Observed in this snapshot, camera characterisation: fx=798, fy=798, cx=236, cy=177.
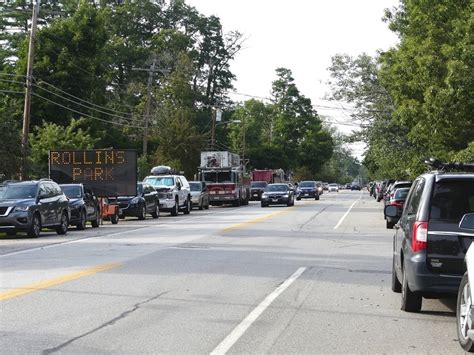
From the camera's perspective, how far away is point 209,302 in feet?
35.0

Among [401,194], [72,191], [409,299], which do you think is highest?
[401,194]

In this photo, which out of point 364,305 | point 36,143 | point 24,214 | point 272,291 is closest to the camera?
point 364,305

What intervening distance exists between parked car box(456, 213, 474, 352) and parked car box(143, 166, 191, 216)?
30509mm

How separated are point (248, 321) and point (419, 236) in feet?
7.18

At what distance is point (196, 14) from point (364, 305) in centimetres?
8247

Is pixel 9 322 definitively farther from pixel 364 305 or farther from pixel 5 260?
pixel 5 260

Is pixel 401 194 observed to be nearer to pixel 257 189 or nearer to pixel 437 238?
pixel 437 238

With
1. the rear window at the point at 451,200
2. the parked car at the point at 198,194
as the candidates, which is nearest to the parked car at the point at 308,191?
the parked car at the point at 198,194

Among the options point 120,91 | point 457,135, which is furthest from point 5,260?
point 120,91

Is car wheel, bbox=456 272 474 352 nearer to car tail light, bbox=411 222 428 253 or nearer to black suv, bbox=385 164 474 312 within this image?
black suv, bbox=385 164 474 312

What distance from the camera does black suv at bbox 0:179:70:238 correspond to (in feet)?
74.3

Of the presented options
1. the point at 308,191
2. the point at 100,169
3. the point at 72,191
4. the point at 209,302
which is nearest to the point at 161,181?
the point at 100,169

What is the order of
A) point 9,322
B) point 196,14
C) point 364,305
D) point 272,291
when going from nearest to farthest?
point 9,322 < point 364,305 < point 272,291 < point 196,14

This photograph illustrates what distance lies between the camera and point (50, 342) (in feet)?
26.3
